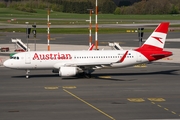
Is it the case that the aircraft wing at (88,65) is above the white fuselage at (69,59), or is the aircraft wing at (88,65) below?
below

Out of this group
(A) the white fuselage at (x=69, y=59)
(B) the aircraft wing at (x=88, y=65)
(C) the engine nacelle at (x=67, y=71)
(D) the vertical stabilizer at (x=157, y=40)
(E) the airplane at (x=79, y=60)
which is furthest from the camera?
(D) the vertical stabilizer at (x=157, y=40)

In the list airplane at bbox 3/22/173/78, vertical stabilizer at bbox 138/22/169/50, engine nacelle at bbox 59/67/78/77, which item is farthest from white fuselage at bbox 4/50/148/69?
vertical stabilizer at bbox 138/22/169/50

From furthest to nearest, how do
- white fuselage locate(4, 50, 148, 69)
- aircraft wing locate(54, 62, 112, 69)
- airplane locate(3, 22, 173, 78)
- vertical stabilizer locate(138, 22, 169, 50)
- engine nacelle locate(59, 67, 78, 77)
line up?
vertical stabilizer locate(138, 22, 169, 50)
white fuselage locate(4, 50, 148, 69)
airplane locate(3, 22, 173, 78)
aircraft wing locate(54, 62, 112, 69)
engine nacelle locate(59, 67, 78, 77)

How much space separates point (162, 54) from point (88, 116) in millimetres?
23592

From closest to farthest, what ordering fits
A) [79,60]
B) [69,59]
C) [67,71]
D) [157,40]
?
[67,71] → [69,59] → [79,60] → [157,40]

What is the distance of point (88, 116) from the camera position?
36188 millimetres

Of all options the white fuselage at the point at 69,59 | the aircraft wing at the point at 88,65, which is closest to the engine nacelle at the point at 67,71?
the aircraft wing at the point at 88,65

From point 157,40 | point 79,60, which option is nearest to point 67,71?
point 79,60

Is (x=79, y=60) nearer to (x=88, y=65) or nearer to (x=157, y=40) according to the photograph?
(x=88, y=65)

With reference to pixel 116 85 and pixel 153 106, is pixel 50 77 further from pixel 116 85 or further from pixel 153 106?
pixel 153 106

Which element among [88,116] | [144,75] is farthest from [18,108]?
[144,75]

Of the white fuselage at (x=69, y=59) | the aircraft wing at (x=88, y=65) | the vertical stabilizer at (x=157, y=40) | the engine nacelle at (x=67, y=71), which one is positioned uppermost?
the vertical stabilizer at (x=157, y=40)

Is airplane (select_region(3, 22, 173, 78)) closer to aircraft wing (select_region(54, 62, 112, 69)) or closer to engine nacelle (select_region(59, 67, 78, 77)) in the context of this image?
aircraft wing (select_region(54, 62, 112, 69))

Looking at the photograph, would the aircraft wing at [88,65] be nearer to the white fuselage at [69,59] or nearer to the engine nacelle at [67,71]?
the white fuselage at [69,59]
